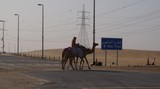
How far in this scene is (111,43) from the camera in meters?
61.1

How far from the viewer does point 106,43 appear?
60.7 meters

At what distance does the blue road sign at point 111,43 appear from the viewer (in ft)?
199

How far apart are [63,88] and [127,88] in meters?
2.84

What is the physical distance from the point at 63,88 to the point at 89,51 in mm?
21350

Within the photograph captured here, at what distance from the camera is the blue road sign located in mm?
60656

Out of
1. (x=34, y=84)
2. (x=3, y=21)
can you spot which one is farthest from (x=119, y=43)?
(x=3, y=21)

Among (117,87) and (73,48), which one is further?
(73,48)

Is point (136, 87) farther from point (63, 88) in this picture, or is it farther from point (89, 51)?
point (89, 51)

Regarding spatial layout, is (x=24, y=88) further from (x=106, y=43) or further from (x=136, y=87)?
(x=106, y=43)

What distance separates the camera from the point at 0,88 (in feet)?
76.6

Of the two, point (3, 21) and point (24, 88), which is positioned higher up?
point (3, 21)

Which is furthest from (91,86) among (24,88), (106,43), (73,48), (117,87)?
(106,43)

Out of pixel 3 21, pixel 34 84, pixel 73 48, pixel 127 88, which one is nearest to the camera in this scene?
pixel 127 88

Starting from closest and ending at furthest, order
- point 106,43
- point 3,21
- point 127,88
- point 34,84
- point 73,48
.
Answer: point 127,88 < point 34,84 < point 73,48 < point 106,43 < point 3,21
